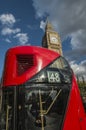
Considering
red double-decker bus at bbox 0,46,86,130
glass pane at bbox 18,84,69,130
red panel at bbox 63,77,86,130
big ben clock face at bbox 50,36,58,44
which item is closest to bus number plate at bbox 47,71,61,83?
red double-decker bus at bbox 0,46,86,130

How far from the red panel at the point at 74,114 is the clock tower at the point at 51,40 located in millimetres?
98209

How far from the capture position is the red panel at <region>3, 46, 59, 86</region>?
533 centimetres

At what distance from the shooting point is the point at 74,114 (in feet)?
18.2

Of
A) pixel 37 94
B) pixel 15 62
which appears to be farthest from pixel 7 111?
pixel 15 62

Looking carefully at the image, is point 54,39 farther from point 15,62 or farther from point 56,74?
point 15,62

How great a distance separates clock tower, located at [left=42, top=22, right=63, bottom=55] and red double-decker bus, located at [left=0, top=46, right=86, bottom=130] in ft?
322

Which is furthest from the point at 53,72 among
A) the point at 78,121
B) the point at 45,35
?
the point at 45,35

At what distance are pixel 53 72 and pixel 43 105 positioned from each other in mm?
941

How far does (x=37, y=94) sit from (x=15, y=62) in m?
1.00

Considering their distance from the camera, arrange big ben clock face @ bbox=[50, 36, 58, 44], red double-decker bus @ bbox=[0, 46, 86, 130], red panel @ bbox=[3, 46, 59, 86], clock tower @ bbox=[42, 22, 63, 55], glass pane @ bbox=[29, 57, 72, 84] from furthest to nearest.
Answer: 1. big ben clock face @ bbox=[50, 36, 58, 44]
2. clock tower @ bbox=[42, 22, 63, 55]
3. glass pane @ bbox=[29, 57, 72, 84]
4. red panel @ bbox=[3, 46, 59, 86]
5. red double-decker bus @ bbox=[0, 46, 86, 130]

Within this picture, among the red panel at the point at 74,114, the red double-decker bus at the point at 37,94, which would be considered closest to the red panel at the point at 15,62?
the red double-decker bus at the point at 37,94

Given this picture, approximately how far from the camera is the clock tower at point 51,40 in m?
106

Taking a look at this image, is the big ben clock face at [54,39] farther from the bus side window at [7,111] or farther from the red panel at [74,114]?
the bus side window at [7,111]

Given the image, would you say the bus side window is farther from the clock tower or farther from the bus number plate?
the clock tower
